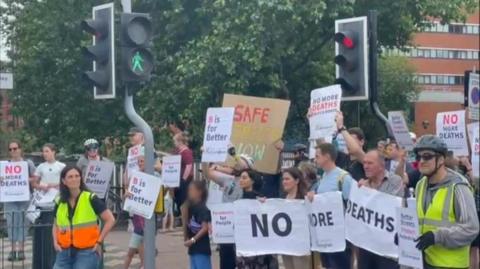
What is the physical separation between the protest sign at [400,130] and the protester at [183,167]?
2860 millimetres

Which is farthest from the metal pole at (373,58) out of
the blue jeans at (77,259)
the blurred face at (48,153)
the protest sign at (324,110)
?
the blurred face at (48,153)

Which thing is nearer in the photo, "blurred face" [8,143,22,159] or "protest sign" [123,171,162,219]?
"protest sign" [123,171,162,219]

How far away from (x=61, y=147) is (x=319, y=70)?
7.97m

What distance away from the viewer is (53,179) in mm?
14812

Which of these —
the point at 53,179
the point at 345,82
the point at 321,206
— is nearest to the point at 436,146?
the point at 321,206

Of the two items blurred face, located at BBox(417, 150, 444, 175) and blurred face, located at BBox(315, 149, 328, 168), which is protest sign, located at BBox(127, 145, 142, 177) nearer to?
blurred face, located at BBox(315, 149, 328, 168)

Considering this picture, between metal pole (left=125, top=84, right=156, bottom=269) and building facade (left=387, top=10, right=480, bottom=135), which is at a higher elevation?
building facade (left=387, top=10, right=480, bottom=135)

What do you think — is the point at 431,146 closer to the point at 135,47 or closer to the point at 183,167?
the point at 135,47

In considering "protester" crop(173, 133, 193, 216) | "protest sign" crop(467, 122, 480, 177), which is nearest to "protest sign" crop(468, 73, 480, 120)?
"protest sign" crop(467, 122, 480, 177)

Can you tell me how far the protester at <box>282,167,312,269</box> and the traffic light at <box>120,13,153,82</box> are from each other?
2.01 meters

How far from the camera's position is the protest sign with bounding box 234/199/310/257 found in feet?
33.3

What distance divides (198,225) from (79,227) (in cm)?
187

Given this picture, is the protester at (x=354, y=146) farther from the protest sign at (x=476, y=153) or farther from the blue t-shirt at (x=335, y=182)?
the protest sign at (x=476, y=153)

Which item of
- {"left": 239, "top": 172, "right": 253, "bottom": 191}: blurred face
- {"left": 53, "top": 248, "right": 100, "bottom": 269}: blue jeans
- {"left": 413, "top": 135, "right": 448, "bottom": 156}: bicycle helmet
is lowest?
{"left": 53, "top": 248, "right": 100, "bottom": 269}: blue jeans
